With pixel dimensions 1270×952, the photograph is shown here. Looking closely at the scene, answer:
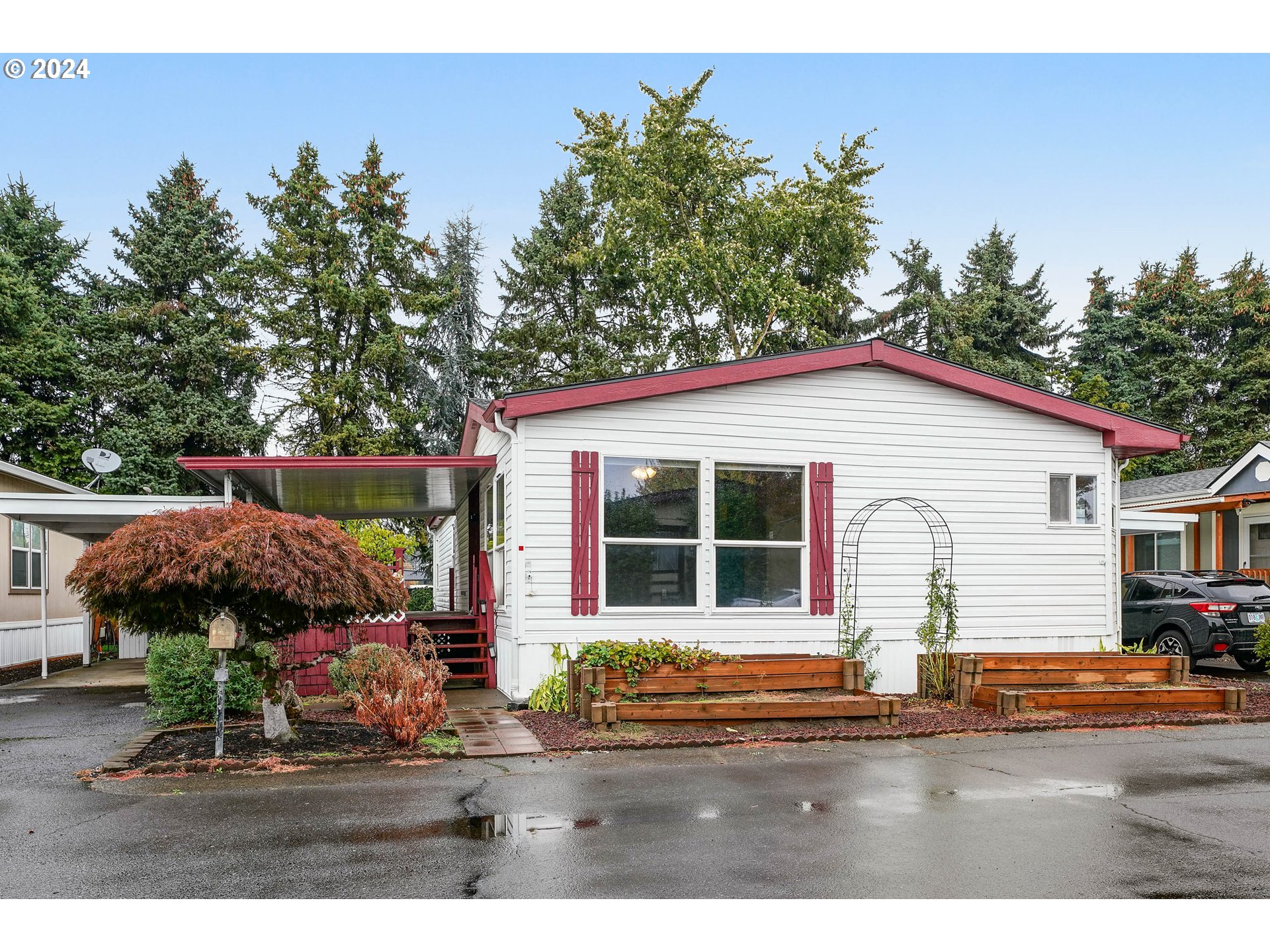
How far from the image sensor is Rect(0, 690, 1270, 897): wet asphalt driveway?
15.2 feet

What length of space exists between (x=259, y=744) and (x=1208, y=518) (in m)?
19.2

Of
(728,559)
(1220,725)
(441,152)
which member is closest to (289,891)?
(728,559)

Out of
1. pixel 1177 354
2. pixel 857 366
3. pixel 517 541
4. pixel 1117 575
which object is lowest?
pixel 1117 575

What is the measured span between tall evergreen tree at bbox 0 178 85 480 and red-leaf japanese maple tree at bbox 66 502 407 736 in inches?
934

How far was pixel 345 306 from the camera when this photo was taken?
29500mm

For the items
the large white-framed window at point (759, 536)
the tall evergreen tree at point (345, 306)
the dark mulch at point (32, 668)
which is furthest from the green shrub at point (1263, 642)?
the tall evergreen tree at point (345, 306)

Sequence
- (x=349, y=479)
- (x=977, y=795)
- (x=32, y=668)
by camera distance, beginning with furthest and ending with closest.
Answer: (x=32, y=668) < (x=349, y=479) < (x=977, y=795)

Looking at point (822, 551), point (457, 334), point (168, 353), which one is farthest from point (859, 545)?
point (457, 334)

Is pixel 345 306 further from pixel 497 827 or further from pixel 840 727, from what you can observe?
pixel 497 827

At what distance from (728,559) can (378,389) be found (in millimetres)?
21013

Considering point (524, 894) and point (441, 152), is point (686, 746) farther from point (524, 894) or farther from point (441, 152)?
point (441, 152)

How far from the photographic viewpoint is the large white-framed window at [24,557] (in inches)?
696

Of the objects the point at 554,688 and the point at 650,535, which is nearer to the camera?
the point at 554,688

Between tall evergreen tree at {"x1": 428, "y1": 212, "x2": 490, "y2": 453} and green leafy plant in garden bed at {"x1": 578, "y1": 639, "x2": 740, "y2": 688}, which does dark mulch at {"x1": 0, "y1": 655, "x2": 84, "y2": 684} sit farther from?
tall evergreen tree at {"x1": 428, "y1": 212, "x2": 490, "y2": 453}
